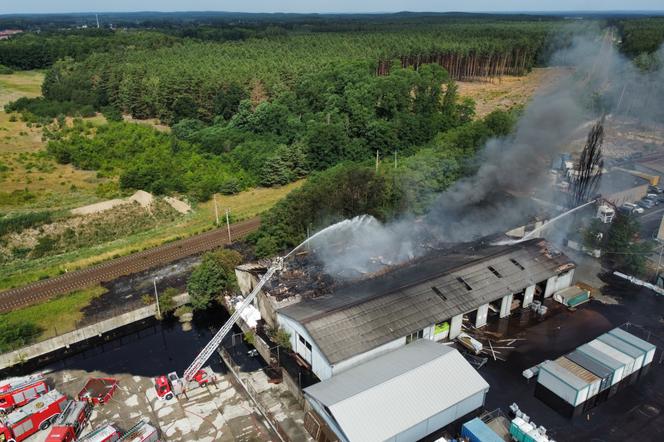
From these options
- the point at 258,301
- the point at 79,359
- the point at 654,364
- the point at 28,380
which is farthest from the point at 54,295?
the point at 654,364

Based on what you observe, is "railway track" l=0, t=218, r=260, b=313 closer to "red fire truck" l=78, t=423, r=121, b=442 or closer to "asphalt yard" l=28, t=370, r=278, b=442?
"asphalt yard" l=28, t=370, r=278, b=442

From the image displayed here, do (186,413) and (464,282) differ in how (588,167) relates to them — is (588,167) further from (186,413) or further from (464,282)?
(186,413)

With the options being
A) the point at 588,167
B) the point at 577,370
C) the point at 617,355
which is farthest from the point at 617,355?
the point at 588,167

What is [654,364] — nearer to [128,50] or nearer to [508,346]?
[508,346]

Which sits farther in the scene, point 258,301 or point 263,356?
point 258,301

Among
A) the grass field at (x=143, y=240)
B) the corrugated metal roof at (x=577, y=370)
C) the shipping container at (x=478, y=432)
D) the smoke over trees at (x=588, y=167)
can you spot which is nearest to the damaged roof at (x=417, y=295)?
the corrugated metal roof at (x=577, y=370)

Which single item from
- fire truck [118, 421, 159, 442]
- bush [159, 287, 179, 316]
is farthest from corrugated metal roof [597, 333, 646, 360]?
bush [159, 287, 179, 316]
